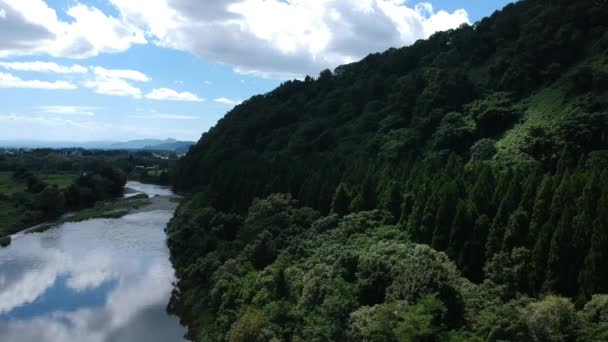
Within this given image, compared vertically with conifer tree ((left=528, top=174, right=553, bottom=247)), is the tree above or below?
below

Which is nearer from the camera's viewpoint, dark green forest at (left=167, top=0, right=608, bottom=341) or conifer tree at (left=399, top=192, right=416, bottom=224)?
dark green forest at (left=167, top=0, right=608, bottom=341)

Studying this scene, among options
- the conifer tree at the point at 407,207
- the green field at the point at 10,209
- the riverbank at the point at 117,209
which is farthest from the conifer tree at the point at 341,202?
the riverbank at the point at 117,209

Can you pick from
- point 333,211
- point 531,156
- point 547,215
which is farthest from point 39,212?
point 547,215

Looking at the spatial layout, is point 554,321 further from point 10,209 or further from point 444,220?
point 10,209

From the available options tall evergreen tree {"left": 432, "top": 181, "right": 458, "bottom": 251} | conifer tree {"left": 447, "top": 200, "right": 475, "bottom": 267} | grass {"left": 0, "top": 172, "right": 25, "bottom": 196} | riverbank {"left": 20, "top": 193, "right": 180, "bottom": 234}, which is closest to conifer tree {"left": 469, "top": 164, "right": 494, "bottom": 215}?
tall evergreen tree {"left": 432, "top": 181, "right": 458, "bottom": 251}

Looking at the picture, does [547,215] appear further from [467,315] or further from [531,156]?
[531,156]

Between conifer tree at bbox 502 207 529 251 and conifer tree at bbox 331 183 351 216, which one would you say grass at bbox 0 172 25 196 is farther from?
conifer tree at bbox 502 207 529 251

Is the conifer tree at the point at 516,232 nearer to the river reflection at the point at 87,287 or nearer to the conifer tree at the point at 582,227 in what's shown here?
the conifer tree at the point at 582,227

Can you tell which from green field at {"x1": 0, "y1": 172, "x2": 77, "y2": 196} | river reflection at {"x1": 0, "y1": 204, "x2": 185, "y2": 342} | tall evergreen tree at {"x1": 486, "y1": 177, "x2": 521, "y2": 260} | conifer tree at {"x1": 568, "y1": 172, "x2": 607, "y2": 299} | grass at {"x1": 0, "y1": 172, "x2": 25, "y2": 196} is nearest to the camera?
conifer tree at {"x1": 568, "y1": 172, "x2": 607, "y2": 299}
